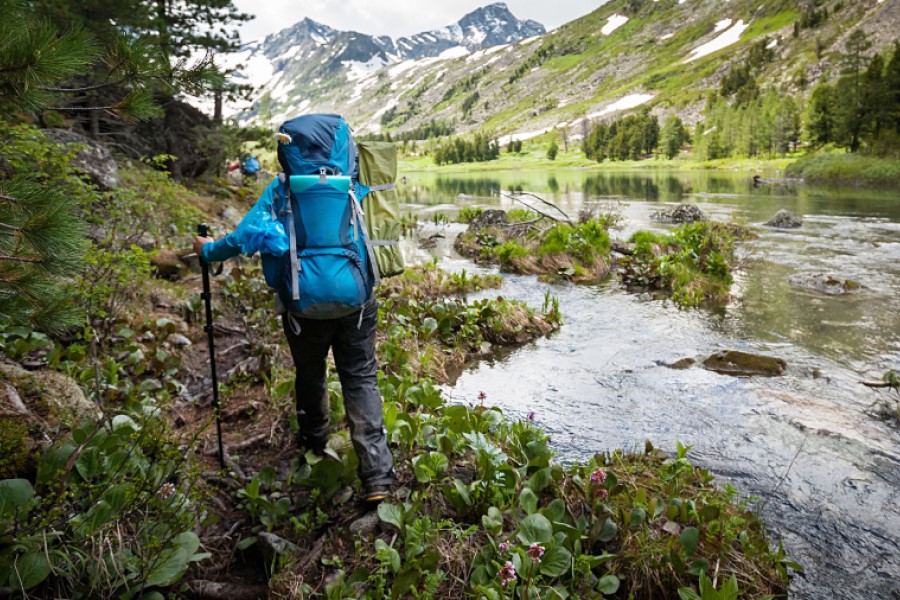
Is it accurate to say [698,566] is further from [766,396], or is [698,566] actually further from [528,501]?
[766,396]

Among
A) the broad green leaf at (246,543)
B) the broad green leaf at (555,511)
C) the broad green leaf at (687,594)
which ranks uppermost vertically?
the broad green leaf at (246,543)

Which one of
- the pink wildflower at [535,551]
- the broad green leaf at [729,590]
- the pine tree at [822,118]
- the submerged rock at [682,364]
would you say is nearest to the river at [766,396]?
the submerged rock at [682,364]

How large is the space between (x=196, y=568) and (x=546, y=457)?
2518mm

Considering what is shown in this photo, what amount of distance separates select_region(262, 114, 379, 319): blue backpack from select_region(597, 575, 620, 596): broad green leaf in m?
2.33

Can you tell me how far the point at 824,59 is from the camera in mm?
137500

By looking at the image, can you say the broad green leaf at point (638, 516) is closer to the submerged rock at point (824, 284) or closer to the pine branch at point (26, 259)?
the pine branch at point (26, 259)

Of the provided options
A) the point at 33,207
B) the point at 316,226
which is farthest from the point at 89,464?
the point at 316,226

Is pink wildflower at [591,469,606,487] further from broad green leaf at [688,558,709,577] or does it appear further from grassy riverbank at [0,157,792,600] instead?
broad green leaf at [688,558,709,577]

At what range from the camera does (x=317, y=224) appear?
11.7 ft

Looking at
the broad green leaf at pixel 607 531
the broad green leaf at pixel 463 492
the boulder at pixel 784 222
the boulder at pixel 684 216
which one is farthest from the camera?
the boulder at pixel 684 216

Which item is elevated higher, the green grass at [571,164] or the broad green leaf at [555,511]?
the green grass at [571,164]

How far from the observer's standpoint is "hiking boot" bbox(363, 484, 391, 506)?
3.61 m

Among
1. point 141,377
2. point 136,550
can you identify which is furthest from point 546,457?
point 141,377

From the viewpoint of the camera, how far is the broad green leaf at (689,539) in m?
3.32
